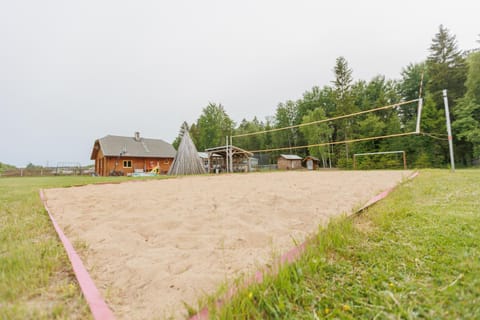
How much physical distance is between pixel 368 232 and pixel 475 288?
55 centimetres

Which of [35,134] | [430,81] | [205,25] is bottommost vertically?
[35,134]

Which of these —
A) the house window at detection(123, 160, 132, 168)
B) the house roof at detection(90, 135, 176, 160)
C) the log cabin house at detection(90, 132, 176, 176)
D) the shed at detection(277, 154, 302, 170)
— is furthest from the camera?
the shed at detection(277, 154, 302, 170)

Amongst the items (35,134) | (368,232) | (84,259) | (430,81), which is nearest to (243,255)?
(368,232)

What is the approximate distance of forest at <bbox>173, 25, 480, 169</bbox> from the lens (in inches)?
552

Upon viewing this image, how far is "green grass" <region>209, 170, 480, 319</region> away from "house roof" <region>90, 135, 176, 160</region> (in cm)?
1803

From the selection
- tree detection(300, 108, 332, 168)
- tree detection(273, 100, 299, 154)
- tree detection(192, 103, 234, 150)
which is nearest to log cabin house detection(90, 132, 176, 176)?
tree detection(192, 103, 234, 150)

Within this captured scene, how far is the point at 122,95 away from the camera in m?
16.6

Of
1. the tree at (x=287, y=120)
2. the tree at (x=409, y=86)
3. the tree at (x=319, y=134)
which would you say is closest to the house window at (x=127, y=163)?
the tree at (x=287, y=120)

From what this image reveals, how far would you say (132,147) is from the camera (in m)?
17.2

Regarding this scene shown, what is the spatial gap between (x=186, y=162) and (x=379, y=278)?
1109 centimetres

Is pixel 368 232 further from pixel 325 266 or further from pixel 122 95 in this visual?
pixel 122 95

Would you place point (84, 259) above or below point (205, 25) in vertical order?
below

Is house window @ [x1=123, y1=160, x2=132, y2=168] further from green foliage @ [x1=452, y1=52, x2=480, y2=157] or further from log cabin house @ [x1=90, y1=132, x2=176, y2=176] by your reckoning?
green foliage @ [x1=452, y1=52, x2=480, y2=157]

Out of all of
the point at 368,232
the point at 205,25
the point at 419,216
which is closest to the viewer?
the point at 368,232
